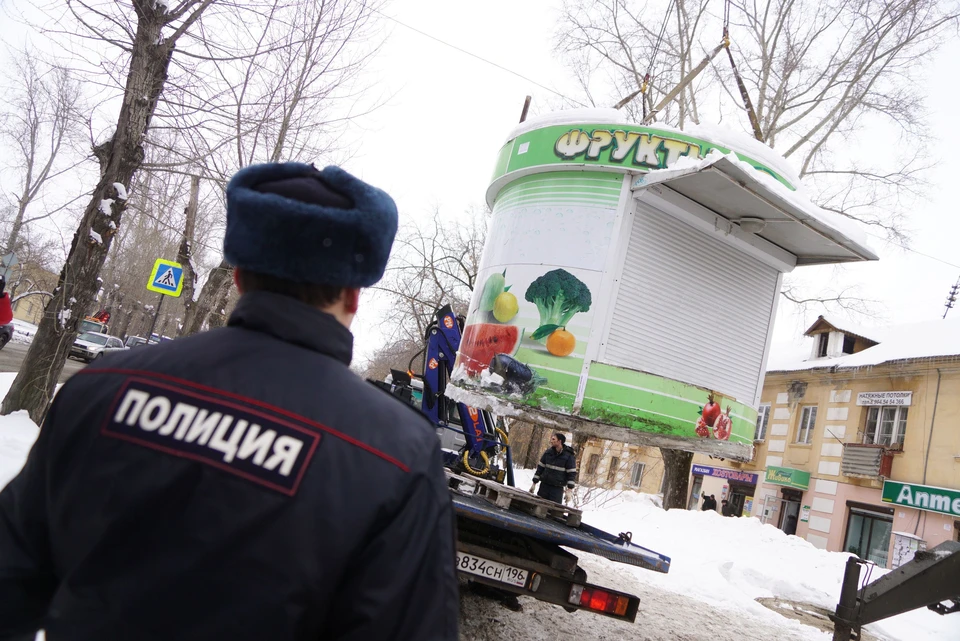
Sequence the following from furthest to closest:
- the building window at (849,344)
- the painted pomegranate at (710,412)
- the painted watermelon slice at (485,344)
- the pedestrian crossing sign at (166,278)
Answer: the building window at (849,344) < the pedestrian crossing sign at (166,278) < the painted pomegranate at (710,412) < the painted watermelon slice at (485,344)

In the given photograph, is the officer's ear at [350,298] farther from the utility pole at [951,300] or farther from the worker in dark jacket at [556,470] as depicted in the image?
the utility pole at [951,300]

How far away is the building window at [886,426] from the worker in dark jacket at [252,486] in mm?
26102

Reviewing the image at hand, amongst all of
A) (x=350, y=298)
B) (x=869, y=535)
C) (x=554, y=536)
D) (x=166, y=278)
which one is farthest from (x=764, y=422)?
(x=350, y=298)

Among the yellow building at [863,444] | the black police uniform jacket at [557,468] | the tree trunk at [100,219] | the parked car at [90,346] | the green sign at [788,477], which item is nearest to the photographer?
the tree trunk at [100,219]

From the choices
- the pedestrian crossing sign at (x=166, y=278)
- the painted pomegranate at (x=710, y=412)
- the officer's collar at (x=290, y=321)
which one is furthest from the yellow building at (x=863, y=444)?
the officer's collar at (x=290, y=321)

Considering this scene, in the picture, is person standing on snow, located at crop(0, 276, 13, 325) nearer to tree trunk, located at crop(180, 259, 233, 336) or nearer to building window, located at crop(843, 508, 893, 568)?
tree trunk, located at crop(180, 259, 233, 336)

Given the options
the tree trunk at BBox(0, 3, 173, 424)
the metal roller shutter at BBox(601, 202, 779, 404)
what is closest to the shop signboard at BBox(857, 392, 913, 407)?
the metal roller shutter at BBox(601, 202, 779, 404)

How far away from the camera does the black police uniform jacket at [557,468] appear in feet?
31.1

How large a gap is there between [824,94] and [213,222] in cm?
1861

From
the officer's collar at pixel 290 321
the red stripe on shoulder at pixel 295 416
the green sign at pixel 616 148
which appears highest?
the green sign at pixel 616 148

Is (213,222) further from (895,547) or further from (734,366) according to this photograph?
(895,547)

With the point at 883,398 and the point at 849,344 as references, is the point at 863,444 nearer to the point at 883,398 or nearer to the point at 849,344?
the point at 883,398

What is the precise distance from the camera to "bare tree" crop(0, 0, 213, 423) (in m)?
8.89

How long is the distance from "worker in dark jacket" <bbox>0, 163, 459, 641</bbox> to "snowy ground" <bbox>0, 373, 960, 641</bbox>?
16.2 ft
